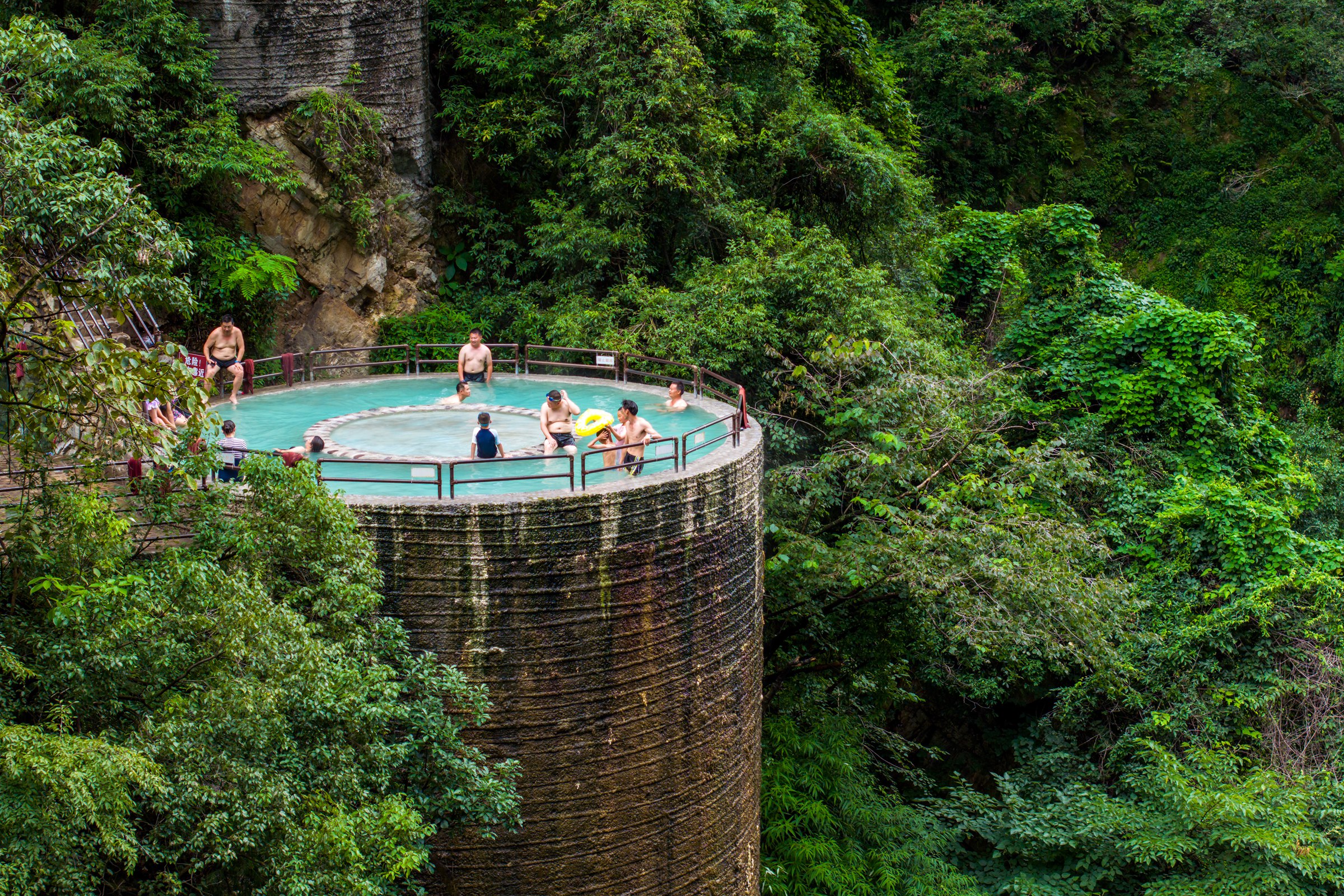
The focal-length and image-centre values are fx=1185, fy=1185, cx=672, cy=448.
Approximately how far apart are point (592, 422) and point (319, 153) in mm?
10325

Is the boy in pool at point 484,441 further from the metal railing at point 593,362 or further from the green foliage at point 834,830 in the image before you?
the green foliage at point 834,830

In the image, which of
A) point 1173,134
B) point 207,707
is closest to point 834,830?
point 207,707

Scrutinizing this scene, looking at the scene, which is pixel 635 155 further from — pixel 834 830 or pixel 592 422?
pixel 834 830

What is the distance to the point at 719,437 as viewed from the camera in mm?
14000

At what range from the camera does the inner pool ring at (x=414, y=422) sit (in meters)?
12.9

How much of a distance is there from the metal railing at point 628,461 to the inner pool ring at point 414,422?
671mm

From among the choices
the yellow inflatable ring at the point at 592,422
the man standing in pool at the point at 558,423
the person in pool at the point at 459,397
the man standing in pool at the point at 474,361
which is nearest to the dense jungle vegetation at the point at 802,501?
the man standing in pool at the point at 474,361

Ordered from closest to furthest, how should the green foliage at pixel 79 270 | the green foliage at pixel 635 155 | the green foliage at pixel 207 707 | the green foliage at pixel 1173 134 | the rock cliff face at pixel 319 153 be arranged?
1. the green foliage at pixel 207 707
2. the green foliage at pixel 79 270
3. the green foliage at pixel 635 155
4. the rock cliff face at pixel 319 153
5. the green foliage at pixel 1173 134

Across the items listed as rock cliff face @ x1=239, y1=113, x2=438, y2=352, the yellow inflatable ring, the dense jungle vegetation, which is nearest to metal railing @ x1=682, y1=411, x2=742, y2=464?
the yellow inflatable ring

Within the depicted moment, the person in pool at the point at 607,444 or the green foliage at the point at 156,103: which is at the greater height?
the green foliage at the point at 156,103

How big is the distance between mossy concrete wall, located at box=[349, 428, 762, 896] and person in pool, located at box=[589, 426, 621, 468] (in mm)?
938

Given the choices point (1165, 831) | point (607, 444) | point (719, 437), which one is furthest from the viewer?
point (1165, 831)

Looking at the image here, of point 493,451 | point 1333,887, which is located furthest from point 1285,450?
point 493,451

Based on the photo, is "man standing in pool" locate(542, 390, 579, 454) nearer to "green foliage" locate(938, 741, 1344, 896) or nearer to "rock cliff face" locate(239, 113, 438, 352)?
"green foliage" locate(938, 741, 1344, 896)
